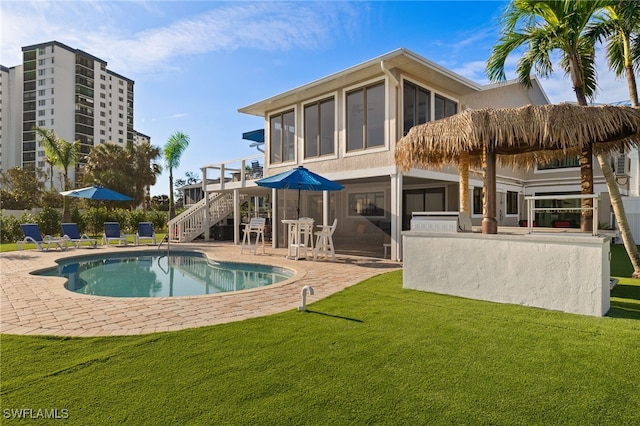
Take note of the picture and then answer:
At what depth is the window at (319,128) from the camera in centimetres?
1357

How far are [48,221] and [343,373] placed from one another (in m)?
22.0

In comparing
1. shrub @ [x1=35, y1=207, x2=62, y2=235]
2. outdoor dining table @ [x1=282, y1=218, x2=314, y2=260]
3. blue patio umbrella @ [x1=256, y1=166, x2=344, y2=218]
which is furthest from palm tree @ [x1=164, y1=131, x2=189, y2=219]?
blue patio umbrella @ [x1=256, y1=166, x2=344, y2=218]

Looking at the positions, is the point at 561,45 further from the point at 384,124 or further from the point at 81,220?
the point at 81,220

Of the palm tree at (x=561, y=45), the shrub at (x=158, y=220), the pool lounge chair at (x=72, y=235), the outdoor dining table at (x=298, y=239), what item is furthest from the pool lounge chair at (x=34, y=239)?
the palm tree at (x=561, y=45)

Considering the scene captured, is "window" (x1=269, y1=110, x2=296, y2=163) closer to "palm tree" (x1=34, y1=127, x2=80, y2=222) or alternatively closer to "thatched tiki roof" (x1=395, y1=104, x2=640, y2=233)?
"thatched tiki roof" (x1=395, y1=104, x2=640, y2=233)

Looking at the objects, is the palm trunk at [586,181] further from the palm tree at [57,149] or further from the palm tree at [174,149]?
the palm tree at [174,149]

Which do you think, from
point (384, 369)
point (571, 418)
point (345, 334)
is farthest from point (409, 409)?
point (345, 334)

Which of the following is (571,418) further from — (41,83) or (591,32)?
(41,83)

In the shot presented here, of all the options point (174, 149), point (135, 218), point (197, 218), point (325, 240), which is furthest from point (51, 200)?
point (325, 240)

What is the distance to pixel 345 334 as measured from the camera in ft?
14.9

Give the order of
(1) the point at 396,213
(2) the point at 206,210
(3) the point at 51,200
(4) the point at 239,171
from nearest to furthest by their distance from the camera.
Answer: (1) the point at 396,213 < (4) the point at 239,171 < (2) the point at 206,210 < (3) the point at 51,200

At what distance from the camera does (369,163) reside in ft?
40.0

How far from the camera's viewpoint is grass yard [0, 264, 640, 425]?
2.84 m

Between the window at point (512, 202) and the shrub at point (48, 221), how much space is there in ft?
80.9
